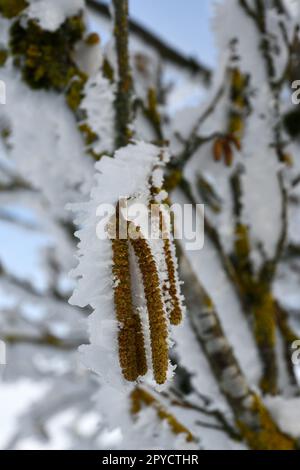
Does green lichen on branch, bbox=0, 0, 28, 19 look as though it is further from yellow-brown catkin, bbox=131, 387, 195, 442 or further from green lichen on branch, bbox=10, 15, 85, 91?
yellow-brown catkin, bbox=131, 387, 195, 442

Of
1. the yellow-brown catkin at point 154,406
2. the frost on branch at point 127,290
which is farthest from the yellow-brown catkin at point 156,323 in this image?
the yellow-brown catkin at point 154,406

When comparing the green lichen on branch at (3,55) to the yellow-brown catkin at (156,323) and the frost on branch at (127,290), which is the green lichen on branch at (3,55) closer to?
the frost on branch at (127,290)

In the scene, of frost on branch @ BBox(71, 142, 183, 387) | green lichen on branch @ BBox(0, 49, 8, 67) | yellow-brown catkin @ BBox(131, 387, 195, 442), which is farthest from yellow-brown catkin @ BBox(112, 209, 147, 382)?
green lichen on branch @ BBox(0, 49, 8, 67)

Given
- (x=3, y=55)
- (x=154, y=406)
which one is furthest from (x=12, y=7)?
(x=154, y=406)

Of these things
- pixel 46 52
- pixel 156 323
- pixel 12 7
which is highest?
pixel 12 7

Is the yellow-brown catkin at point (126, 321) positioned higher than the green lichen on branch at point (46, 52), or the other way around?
the green lichen on branch at point (46, 52)

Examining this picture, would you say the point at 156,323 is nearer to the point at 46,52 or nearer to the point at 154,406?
the point at 154,406
